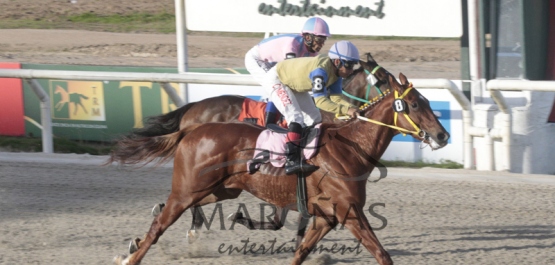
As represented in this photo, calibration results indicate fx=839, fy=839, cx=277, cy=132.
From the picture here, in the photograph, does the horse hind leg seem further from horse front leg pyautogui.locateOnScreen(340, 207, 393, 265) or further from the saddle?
horse front leg pyautogui.locateOnScreen(340, 207, 393, 265)

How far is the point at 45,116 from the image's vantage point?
29.9ft

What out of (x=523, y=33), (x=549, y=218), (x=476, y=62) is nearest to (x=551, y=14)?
(x=523, y=33)

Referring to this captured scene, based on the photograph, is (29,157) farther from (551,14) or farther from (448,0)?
(551,14)

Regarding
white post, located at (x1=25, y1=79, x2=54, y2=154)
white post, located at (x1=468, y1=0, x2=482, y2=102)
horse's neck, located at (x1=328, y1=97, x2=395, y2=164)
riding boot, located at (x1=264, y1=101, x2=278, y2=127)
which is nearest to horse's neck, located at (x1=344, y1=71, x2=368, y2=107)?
riding boot, located at (x1=264, y1=101, x2=278, y2=127)

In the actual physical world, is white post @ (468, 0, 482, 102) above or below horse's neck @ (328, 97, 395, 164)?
above

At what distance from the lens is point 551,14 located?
31.7 feet

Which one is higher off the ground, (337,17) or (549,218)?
(337,17)

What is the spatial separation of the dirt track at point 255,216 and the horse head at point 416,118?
100 centimetres

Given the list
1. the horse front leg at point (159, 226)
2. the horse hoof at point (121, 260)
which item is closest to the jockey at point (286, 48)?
the horse front leg at point (159, 226)

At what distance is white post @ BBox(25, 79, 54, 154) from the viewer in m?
9.07

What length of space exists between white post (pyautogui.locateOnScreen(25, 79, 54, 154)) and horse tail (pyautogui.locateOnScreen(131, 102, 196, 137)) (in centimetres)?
235

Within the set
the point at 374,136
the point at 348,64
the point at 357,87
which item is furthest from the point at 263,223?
the point at 357,87

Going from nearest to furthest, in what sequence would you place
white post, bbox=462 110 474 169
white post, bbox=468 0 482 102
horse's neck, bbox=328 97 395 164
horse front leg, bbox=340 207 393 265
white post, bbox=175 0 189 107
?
horse front leg, bbox=340 207 393 265 < horse's neck, bbox=328 97 395 164 < white post, bbox=462 110 474 169 < white post, bbox=468 0 482 102 < white post, bbox=175 0 189 107

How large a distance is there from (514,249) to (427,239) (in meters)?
0.62
